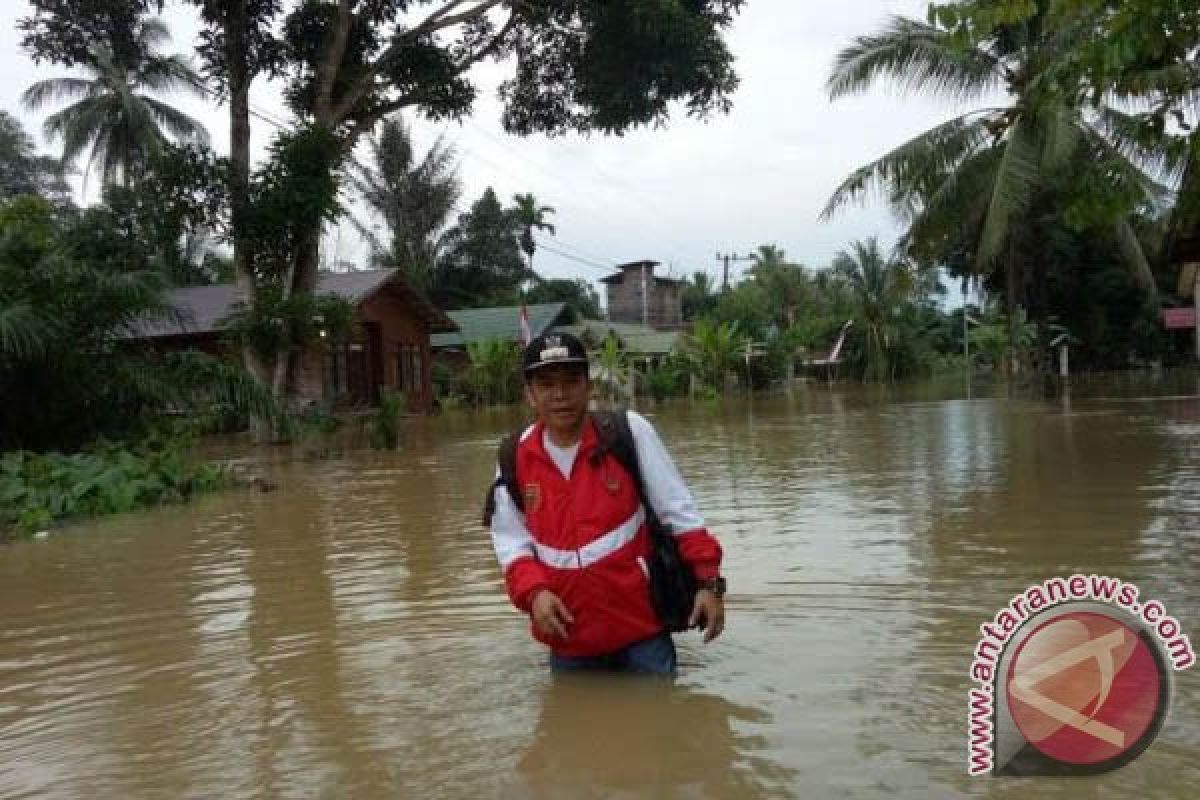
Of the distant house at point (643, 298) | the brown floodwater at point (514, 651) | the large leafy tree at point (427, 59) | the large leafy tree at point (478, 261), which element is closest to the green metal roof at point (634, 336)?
the large leafy tree at point (478, 261)

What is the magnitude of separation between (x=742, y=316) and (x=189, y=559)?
4789cm

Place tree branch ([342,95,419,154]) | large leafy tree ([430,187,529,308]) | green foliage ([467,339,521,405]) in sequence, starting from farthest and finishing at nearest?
large leafy tree ([430,187,529,308]), green foliage ([467,339,521,405]), tree branch ([342,95,419,154])

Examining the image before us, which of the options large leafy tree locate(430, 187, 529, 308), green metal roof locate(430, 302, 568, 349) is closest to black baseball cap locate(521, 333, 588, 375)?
green metal roof locate(430, 302, 568, 349)

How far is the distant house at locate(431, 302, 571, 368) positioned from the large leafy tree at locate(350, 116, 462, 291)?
13.5ft

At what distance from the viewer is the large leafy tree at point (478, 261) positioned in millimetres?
46906

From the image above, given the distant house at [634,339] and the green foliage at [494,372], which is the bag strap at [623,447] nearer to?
the green foliage at [494,372]

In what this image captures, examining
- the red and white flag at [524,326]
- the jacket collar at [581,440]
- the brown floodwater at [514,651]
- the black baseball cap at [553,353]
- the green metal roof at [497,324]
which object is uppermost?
the green metal roof at [497,324]

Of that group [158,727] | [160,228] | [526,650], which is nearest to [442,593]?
[526,650]

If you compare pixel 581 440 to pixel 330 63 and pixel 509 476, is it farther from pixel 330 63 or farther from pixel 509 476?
pixel 330 63

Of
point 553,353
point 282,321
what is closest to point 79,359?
point 282,321

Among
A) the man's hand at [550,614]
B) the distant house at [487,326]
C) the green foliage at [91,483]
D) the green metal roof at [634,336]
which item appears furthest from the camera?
the green metal roof at [634,336]

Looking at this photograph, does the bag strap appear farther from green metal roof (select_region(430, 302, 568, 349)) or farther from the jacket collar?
green metal roof (select_region(430, 302, 568, 349))

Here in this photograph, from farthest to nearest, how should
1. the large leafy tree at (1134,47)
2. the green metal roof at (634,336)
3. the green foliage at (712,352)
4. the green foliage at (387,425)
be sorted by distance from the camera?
the green metal roof at (634,336) < the green foliage at (712,352) < the green foliage at (387,425) < the large leafy tree at (1134,47)

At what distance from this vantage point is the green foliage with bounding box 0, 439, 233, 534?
376 inches
